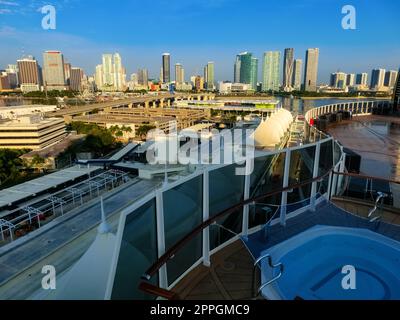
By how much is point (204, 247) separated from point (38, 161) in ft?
69.5

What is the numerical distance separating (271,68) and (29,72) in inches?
4040

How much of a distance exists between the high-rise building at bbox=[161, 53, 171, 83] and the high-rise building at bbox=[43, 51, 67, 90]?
72.1 meters

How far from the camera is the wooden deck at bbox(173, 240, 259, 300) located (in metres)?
2.76

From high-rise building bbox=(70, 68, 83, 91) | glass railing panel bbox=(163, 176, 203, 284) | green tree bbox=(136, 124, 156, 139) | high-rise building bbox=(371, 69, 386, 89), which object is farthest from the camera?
high-rise building bbox=(371, 69, 386, 89)

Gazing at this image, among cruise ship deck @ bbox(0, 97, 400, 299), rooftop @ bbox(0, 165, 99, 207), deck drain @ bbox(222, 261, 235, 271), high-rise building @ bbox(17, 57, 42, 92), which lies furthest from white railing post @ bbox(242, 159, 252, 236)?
high-rise building @ bbox(17, 57, 42, 92)

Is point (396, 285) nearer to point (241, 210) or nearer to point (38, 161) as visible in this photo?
point (241, 210)

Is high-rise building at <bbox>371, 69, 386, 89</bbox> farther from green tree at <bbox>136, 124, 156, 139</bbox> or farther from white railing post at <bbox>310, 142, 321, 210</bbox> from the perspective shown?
white railing post at <bbox>310, 142, 321, 210</bbox>

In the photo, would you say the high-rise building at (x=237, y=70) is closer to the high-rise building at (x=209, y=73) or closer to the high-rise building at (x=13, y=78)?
the high-rise building at (x=209, y=73)

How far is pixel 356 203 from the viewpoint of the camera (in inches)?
200

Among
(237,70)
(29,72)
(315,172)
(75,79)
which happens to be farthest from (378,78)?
(29,72)

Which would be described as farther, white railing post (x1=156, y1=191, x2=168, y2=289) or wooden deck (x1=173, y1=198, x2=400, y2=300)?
wooden deck (x1=173, y1=198, x2=400, y2=300)

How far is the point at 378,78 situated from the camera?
12469 centimetres

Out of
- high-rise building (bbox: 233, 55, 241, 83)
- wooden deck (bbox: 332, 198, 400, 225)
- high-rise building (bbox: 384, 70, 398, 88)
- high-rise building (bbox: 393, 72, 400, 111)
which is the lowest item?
wooden deck (bbox: 332, 198, 400, 225)
